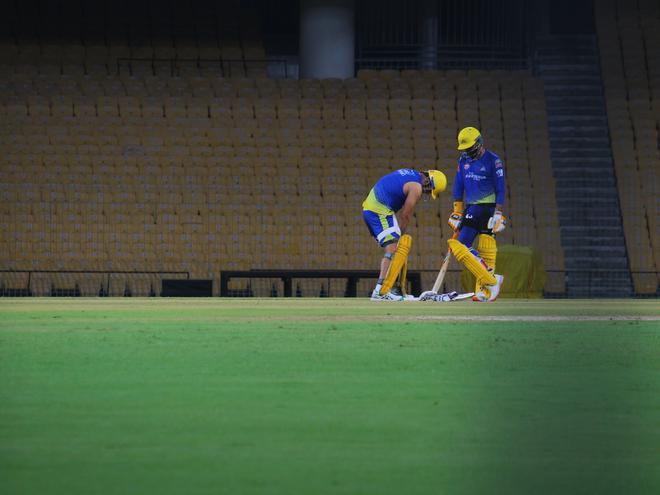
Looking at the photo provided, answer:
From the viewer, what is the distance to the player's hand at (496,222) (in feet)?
46.9

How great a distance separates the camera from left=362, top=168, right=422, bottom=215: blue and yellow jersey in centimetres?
1467

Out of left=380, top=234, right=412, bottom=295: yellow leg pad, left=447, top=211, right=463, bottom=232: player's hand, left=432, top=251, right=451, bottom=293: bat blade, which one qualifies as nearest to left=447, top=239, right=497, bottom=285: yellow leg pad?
left=447, top=211, right=463, bottom=232: player's hand

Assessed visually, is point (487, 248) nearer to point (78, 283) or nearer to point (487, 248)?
point (487, 248)

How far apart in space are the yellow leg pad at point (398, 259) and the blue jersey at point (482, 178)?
88 cm

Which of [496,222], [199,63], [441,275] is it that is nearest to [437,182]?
[496,222]

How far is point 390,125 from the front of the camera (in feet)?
79.7

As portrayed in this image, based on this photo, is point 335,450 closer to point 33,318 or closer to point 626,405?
point 626,405

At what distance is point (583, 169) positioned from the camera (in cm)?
2484

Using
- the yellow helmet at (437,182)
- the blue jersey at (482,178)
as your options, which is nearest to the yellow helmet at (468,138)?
the blue jersey at (482,178)

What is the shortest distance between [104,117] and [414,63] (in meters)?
8.19

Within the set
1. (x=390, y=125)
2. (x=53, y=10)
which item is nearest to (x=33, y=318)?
(x=390, y=125)

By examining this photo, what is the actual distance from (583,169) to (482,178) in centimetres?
1095

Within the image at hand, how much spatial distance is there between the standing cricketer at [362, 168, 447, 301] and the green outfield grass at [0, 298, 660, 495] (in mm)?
7020

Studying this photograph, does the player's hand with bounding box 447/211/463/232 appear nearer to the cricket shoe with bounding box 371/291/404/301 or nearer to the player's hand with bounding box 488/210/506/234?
the player's hand with bounding box 488/210/506/234
